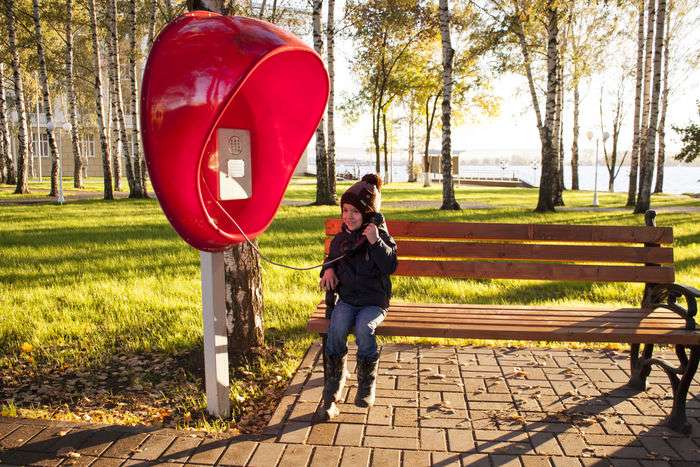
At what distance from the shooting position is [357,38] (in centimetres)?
2698

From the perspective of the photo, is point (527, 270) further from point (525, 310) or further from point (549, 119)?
point (549, 119)

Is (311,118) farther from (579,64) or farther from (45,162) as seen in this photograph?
(45,162)

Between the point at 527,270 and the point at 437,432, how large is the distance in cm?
145

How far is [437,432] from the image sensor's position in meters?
3.14

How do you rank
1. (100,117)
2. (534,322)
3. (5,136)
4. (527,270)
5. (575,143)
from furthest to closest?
(575,143) < (5,136) < (100,117) < (527,270) < (534,322)

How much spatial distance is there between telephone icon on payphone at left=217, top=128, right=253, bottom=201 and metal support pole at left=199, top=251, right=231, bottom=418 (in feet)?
1.18

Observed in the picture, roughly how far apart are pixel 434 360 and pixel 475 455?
4.56ft

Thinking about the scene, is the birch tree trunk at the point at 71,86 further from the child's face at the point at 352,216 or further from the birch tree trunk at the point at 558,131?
the child's face at the point at 352,216

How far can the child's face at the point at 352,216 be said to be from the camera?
3.39 meters

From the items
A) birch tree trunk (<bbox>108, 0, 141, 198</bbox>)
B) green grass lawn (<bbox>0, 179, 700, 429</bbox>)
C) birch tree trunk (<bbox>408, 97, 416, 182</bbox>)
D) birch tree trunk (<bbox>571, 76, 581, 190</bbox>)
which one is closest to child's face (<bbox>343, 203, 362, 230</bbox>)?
green grass lawn (<bbox>0, 179, 700, 429</bbox>)

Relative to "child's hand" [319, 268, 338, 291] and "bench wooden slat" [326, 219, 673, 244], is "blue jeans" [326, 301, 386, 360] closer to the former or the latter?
"child's hand" [319, 268, 338, 291]

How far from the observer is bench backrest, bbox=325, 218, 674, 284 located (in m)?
4.02

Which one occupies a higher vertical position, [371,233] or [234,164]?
[234,164]

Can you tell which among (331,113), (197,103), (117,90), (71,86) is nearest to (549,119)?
(331,113)
